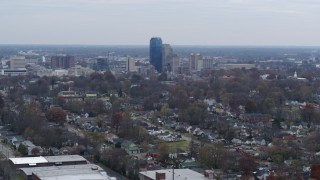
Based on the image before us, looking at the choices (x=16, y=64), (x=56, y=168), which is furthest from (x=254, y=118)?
(x=16, y=64)

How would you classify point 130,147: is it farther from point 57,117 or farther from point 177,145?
point 57,117

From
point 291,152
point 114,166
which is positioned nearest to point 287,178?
point 291,152

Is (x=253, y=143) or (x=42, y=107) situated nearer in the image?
(x=253, y=143)

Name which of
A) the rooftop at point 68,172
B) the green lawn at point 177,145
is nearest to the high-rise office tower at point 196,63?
the green lawn at point 177,145

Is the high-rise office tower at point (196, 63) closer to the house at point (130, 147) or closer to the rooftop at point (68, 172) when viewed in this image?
the house at point (130, 147)

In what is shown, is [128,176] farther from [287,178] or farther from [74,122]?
[74,122]

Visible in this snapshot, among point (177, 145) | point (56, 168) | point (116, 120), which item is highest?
point (56, 168)
